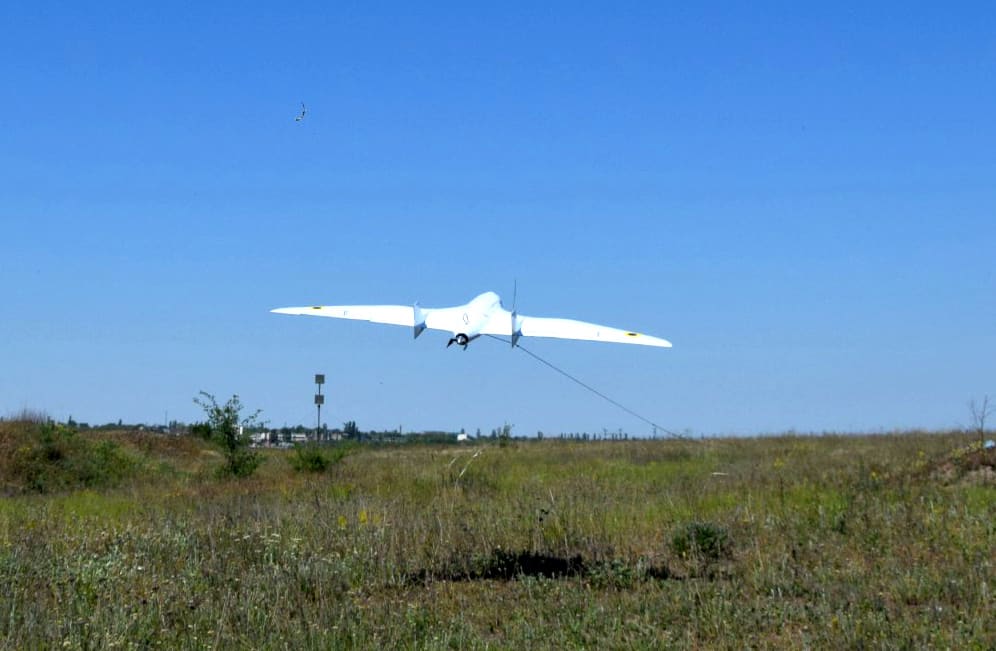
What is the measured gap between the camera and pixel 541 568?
486 inches

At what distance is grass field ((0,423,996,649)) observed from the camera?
8961 mm

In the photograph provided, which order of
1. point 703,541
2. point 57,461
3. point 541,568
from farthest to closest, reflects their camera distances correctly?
1. point 57,461
2. point 703,541
3. point 541,568

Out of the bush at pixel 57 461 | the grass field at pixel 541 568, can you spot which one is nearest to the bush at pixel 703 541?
the grass field at pixel 541 568

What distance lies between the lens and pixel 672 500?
671 inches

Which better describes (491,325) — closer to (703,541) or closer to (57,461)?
(703,541)

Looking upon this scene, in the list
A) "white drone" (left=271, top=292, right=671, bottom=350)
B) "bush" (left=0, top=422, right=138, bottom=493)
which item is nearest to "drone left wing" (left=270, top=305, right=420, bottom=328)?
"white drone" (left=271, top=292, right=671, bottom=350)

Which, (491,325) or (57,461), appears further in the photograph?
(57,461)

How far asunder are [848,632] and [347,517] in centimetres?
775

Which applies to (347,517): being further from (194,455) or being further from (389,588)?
(194,455)

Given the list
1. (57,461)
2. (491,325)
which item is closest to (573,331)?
(491,325)

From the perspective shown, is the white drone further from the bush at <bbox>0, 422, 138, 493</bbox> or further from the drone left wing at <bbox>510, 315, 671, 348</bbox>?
the bush at <bbox>0, 422, 138, 493</bbox>

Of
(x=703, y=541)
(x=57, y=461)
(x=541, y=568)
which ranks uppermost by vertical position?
(x=57, y=461)

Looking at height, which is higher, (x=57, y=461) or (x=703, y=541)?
(x=57, y=461)

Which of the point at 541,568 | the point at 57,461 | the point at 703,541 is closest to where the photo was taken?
the point at 541,568
